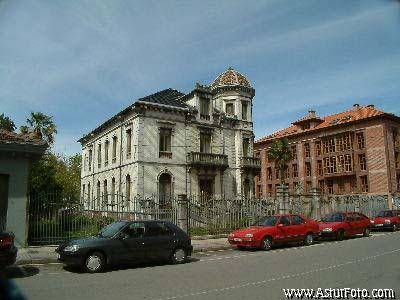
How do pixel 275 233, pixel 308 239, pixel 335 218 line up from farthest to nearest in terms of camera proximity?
pixel 335 218 → pixel 308 239 → pixel 275 233

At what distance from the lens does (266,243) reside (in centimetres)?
1641

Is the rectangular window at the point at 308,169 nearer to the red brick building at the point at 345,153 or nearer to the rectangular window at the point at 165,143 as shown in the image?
the red brick building at the point at 345,153

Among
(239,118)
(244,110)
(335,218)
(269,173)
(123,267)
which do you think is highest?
(244,110)

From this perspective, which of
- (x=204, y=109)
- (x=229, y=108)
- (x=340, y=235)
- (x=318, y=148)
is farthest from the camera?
(x=318, y=148)

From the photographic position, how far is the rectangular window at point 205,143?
117 feet

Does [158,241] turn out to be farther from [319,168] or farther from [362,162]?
[319,168]

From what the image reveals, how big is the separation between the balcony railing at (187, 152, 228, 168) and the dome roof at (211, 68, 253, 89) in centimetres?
784

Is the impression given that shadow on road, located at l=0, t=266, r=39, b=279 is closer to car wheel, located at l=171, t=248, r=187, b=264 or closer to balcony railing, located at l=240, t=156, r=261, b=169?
car wheel, located at l=171, t=248, r=187, b=264

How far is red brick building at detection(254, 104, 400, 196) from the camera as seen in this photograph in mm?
51000

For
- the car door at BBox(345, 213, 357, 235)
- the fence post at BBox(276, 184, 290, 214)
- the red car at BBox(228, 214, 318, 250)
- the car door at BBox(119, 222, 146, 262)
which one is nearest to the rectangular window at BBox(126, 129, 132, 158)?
the fence post at BBox(276, 184, 290, 214)

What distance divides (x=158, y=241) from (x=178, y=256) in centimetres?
94

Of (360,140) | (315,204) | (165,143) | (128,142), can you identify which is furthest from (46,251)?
(360,140)

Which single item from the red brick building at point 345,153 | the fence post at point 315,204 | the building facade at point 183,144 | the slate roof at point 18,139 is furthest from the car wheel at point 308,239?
the red brick building at point 345,153

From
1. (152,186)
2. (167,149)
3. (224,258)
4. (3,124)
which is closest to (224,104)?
(167,149)
